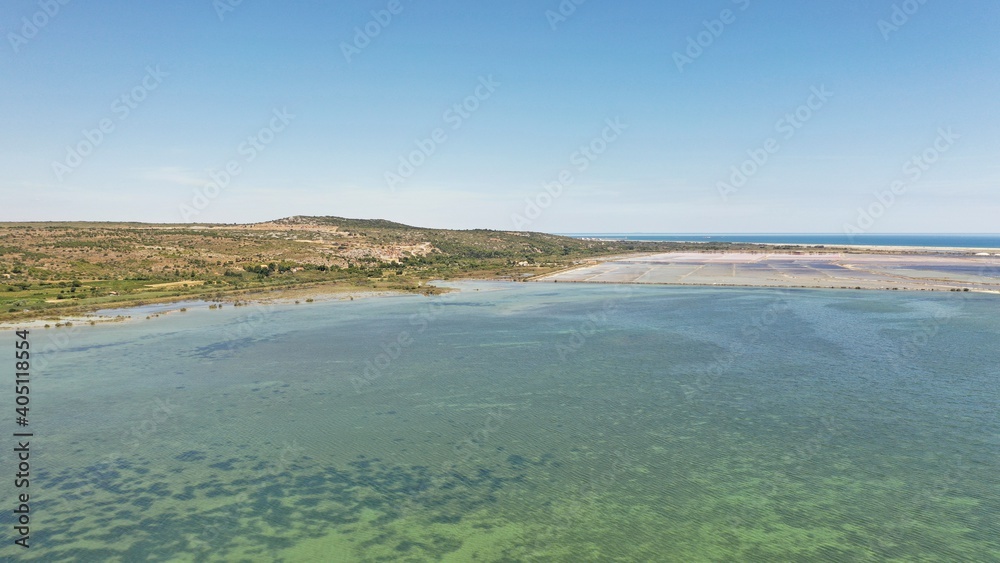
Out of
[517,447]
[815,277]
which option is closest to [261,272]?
[517,447]

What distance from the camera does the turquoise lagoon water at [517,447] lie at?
14.3m

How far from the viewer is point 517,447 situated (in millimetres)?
20344

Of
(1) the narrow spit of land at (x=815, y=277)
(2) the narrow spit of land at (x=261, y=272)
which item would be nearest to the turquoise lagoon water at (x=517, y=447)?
(2) the narrow spit of land at (x=261, y=272)

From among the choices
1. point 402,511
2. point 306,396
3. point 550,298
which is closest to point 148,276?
point 550,298

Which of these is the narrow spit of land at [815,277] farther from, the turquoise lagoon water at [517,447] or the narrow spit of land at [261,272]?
the turquoise lagoon water at [517,447]

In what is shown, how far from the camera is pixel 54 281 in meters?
63.1

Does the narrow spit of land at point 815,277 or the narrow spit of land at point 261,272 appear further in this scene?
the narrow spit of land at point 815,277

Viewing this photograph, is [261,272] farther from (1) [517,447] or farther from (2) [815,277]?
(2) [815,277]

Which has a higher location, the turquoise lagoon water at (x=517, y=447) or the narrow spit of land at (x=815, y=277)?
the narrow spit of land at (x=815, y=277)

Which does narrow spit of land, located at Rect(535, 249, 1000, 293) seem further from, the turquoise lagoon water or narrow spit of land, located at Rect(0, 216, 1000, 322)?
the turquoise lagoon water

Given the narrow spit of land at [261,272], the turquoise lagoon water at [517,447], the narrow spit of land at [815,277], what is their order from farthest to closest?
the narrow spit of land at [815,277] < the narrow spit of land at [261,272] < the turquoise lagoon water at [517,447]

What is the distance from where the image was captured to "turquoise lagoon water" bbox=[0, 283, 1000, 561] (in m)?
14.3

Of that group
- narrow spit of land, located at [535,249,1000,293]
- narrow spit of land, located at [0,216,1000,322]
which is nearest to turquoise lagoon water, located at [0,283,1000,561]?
narrow spit of land, located at [0,216,1000,322]

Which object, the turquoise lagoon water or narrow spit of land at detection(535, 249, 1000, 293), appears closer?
the turquoise lagoon water
